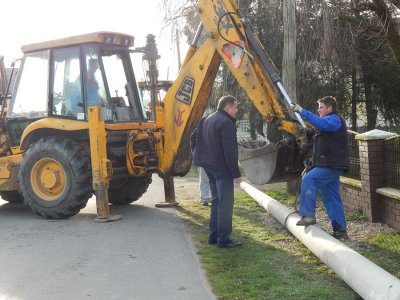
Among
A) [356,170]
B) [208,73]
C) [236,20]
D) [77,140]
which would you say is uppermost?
[236,20]

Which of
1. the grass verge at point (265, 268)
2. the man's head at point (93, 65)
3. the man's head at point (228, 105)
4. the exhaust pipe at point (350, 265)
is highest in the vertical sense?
the man's head at point (93, 65)

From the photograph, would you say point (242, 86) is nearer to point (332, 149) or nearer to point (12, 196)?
point (332, 149)

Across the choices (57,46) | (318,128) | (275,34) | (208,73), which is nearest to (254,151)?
(318,128)

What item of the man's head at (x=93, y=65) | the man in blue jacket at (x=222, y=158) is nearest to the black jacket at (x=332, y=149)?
the man in blue jacket at (x=222, y=158)

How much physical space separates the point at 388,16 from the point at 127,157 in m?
4.79

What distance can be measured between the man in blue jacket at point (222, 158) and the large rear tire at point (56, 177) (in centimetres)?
267

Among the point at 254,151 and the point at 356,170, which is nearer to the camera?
the point at 254,151

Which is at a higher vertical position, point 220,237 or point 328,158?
point 328,158

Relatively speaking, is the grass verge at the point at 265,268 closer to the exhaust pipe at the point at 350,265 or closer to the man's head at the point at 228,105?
the exhaust pipe at the point at 350,265

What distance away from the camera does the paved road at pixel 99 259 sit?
521cm

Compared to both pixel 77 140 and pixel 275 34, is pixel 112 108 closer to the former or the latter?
pixel 77 140

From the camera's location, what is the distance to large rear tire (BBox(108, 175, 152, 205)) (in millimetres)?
10414

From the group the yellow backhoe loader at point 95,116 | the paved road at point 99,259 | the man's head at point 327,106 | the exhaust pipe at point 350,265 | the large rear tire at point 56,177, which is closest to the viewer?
the exhaust pipe at point 350,265

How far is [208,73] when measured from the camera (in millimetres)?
8453
